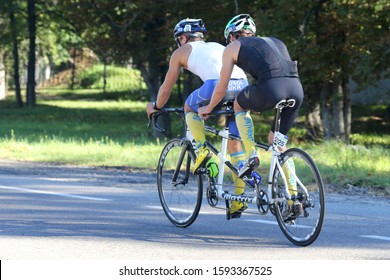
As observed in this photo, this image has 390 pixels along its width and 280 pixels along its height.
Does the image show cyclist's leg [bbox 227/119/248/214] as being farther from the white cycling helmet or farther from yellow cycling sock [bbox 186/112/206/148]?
the white cycling helmet

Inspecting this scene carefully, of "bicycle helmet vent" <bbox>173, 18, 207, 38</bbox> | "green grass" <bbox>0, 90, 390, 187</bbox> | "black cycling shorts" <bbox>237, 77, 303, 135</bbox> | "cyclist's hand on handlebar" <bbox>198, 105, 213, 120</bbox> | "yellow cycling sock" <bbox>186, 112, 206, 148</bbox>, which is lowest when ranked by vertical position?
"green grass" <bbox>0, 90, 390, 187</bbox>

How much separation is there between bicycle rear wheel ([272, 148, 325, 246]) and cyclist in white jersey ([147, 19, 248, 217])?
725mm

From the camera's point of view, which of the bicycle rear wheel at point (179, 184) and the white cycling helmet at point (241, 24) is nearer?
the white cycling helmet at point (241, 24)

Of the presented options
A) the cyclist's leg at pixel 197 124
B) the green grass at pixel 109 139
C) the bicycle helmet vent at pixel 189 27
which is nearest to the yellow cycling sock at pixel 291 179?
the cyclist's leg at pixel 197 124

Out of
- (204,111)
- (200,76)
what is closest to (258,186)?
(204,111)

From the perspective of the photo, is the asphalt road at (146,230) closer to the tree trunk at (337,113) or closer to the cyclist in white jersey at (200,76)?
the cyclist in white jersey at (200,76)

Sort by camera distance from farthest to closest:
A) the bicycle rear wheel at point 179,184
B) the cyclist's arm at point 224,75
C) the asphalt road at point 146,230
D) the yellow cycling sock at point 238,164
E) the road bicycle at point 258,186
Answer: the bicycle rear wheel at point 179,184, the yellow cycling sock at point 238,164, the cyclist's arm at point 224,75, the road bicycle at point 258,186, the asphalt road at point 146,230

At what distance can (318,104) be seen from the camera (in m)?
33.5

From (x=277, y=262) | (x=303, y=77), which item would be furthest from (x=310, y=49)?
(x=277, y=262)

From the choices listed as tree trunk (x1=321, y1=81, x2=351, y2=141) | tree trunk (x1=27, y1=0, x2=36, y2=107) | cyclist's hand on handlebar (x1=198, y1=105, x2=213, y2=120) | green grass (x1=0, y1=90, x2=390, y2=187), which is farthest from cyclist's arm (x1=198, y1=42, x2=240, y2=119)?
tree trunk (x1=27, y1=0, x2=36, y2=107)

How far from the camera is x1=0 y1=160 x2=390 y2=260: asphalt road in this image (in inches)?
321

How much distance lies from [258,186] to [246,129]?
0.49 m

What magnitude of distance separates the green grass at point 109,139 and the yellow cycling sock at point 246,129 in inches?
204

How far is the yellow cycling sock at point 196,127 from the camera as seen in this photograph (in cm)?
955
